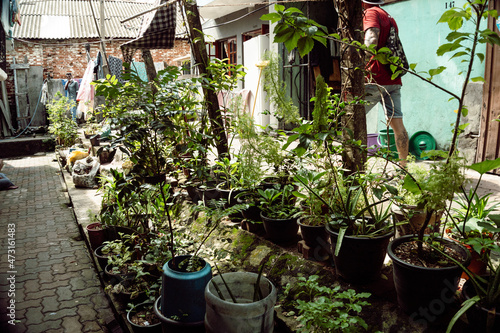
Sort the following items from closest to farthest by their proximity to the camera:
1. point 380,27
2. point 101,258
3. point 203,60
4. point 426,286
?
1. point 426,286
2. point 101,258
3. point 380,27
4. point 203,60

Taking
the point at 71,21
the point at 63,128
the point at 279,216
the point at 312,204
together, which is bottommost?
the point at 279,216

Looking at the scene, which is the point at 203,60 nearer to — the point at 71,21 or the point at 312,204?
the point at 312,204

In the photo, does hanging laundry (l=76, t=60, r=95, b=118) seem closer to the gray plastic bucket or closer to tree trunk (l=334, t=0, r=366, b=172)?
tree trunk (l=334, t=0, r=366, b=172)

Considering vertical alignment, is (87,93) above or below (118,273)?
above

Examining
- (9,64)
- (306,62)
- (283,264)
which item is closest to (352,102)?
(283,264)

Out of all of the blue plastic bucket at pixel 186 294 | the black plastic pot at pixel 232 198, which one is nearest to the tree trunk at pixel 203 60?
the black plastic pot at pixel 232 198

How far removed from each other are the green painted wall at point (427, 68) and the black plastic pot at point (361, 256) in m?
3.49

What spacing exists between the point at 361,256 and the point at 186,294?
119cm

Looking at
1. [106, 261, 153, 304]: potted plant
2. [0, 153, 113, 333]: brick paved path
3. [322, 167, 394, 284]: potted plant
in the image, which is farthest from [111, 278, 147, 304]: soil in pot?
[322, 167, 394, 284]: potted plant

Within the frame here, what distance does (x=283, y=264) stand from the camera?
310 centimetres

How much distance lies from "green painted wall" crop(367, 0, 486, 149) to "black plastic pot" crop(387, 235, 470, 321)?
3777mm

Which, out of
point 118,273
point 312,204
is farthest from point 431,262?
point 118,273

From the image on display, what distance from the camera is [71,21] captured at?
20.8m

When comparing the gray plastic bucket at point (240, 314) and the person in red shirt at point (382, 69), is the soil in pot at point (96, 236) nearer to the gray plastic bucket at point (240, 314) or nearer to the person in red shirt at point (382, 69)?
the gray plastic bucket at point (240, 314)
